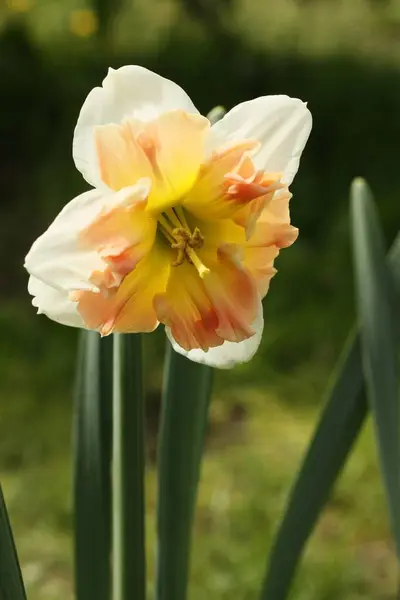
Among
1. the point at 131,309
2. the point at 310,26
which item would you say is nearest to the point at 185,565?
the point at 131,309

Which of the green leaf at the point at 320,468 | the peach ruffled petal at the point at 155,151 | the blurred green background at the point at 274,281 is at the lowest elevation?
the blurred green background at the point at 274,281

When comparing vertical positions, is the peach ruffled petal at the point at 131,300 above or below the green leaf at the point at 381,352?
above

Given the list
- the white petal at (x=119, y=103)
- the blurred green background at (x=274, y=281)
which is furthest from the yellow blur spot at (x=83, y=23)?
the white petal at (x=119, y=103)

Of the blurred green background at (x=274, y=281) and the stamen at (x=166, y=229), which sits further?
the blurred green background at (x=274, y=281)

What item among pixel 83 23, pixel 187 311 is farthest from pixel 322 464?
pixel 83 23

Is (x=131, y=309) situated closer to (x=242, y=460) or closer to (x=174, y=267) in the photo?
(x=174, y=267)

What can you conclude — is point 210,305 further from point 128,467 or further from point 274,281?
point 274,281

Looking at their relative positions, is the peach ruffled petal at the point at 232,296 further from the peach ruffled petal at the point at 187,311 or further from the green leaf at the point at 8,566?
the green leaf at the point at 8,566
